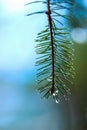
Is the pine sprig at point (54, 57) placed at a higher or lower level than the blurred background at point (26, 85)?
higher

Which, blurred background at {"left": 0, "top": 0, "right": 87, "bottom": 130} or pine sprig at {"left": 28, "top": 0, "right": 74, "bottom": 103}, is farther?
blurred background at {"left": 0, "top": 0, "right": 87, "bottom": 130}

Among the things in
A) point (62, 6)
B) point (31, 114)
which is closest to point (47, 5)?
point (62, 6)

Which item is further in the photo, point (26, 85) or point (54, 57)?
point (26, 85)

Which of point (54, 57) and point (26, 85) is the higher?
point (54, 57)

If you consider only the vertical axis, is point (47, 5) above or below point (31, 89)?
above

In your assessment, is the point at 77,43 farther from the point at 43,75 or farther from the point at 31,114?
the point at 43,75

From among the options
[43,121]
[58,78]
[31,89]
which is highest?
[58,78]

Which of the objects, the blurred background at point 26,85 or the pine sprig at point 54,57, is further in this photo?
the blurred background at point 26,85

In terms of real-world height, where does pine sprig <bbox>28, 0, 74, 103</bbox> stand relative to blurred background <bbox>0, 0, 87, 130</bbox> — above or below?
above
